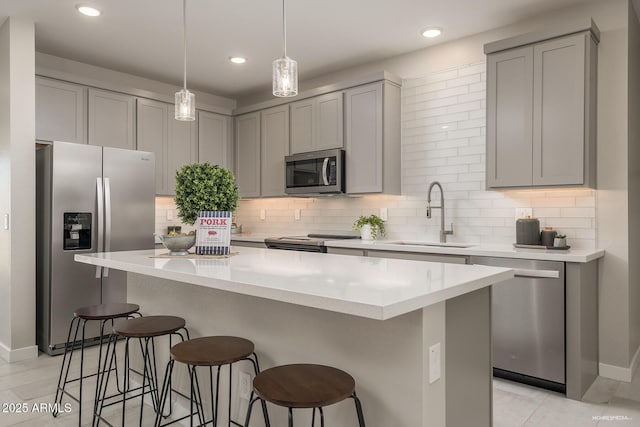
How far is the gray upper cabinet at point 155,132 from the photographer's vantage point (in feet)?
15.6

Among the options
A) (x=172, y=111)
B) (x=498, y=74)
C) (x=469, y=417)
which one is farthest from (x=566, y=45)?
(x=172, y=111)

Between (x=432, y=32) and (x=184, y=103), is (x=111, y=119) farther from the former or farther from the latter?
(x=432, y=32)

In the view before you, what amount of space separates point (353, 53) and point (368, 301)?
3.56 m

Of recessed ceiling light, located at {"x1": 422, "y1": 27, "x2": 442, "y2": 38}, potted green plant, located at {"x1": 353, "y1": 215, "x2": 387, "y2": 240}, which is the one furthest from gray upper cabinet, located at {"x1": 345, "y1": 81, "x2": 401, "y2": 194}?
recessed ceiling light, located at {"x1": 422, "y1": 27, "x2": 442, "y2": 38}

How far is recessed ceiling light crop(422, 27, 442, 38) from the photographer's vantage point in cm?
372

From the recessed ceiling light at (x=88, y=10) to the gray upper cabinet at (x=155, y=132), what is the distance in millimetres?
1362

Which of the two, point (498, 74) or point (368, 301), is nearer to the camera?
point (368, 301)

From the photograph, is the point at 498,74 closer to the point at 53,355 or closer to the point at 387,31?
the point at 387,31

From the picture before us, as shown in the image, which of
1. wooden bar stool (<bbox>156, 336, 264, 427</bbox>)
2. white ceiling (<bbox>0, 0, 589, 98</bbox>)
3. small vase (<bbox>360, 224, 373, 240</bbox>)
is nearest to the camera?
wooden bar stool (<bbox>156, 336, 264, 427</bbox>)

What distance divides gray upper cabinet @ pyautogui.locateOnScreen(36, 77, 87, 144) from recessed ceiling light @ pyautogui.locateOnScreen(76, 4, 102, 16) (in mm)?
935

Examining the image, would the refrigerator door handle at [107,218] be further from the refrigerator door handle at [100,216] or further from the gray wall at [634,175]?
the gray wall at [634,175]

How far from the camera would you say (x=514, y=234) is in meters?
3.60

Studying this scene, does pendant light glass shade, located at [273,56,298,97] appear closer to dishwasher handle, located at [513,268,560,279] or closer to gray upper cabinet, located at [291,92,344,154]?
dishwasher handle, located at [513,268,560,279]

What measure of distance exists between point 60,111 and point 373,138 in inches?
112
